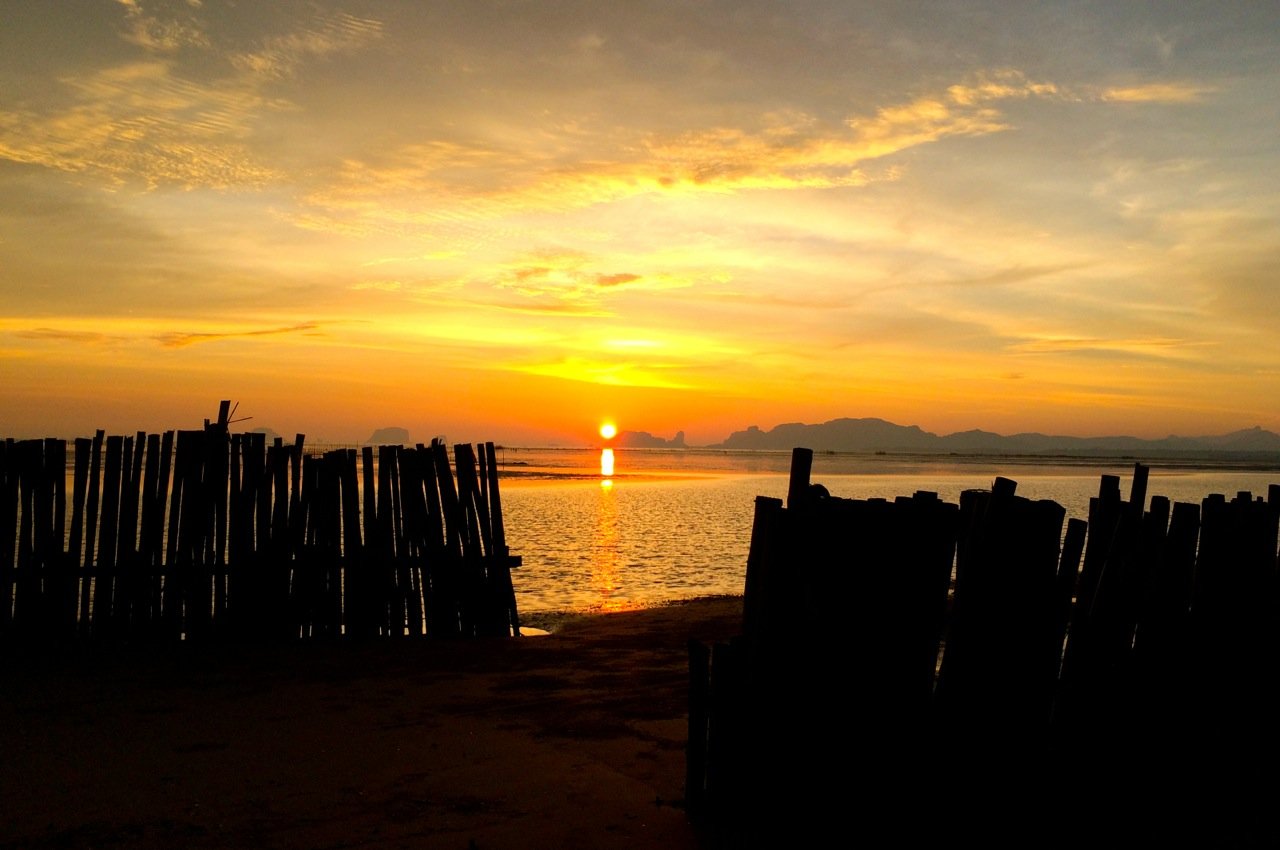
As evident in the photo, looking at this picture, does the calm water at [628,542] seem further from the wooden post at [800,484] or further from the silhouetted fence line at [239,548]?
the wooden post at [800,484]

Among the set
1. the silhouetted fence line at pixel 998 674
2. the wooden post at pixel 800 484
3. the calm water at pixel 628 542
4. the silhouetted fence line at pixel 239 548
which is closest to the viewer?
the silhouetted fence line at pixel 998 674

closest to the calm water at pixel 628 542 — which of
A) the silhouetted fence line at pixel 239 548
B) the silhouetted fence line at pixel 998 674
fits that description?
the silhouetted fence line at pixel 239 548

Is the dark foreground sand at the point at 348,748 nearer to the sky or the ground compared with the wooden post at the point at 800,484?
nearer to the ground

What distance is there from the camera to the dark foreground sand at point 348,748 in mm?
4676

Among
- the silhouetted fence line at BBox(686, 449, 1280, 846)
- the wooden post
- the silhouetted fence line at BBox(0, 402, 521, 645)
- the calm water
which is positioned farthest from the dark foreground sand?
the calm water

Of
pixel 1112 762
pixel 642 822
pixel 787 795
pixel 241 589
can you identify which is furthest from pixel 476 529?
pixel 1112 762

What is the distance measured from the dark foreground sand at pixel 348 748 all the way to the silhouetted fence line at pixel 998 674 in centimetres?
82

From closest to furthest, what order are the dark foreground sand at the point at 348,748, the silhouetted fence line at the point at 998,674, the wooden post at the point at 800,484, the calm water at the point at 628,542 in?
1. the silhouetted fence line at the point at 998,674
2. the wooden post at the point at 800,484
3. the dark foreground sand at the point at 348,748
4. the calm water at the point at 628,542

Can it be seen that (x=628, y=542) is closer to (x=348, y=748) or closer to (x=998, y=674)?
(x=348, y=748)

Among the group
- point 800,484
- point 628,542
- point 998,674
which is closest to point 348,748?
point 800,484

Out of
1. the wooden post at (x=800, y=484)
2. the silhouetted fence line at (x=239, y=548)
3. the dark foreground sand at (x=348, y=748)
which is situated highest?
the wooden post at (x=800, y=484)

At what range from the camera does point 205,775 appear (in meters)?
5.41

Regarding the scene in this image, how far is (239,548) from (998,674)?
284 inches

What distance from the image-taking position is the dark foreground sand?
15.3ft
